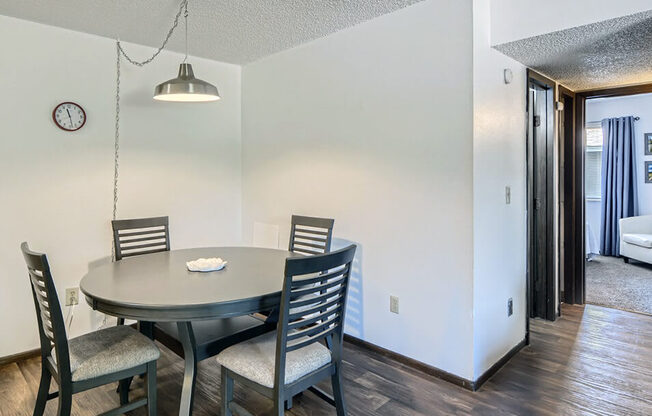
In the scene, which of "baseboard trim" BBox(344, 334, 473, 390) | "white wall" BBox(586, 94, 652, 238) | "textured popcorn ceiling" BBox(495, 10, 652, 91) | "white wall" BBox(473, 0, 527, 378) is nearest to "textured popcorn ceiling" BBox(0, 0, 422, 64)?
"white wall" BBox(473, 0, 527, 378)

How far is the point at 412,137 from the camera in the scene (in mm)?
2660

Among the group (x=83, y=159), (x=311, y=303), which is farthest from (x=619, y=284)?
(x=83, y=159)

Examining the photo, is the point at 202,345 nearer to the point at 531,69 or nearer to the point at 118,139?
the point at 118,139

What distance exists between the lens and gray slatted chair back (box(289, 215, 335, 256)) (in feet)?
9.41

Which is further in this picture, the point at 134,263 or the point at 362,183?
the point at 362,183

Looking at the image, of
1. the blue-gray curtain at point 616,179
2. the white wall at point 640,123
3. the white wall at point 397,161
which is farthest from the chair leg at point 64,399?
the blue-gray curtain at point 616,179

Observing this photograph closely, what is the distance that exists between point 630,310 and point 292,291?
366 centimetres

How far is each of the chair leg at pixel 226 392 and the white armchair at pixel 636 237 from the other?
5.72m

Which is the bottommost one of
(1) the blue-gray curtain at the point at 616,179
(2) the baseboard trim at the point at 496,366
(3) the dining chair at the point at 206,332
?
(2) the baseboard trim at the point at 496,366

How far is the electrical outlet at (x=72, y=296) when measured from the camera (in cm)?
312

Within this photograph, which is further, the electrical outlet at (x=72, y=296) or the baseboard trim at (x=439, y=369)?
the electrical outlet at (x=72, y=296)

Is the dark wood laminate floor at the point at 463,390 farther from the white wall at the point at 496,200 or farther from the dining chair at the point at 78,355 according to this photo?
the dining chair at the point at 78,355

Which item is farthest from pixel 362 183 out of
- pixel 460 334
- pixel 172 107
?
pixel 172 107

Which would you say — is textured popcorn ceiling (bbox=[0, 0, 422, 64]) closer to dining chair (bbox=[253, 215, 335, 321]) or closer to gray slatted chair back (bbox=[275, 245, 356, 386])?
dining chair (bbox=[253, 215, 335, 321])
